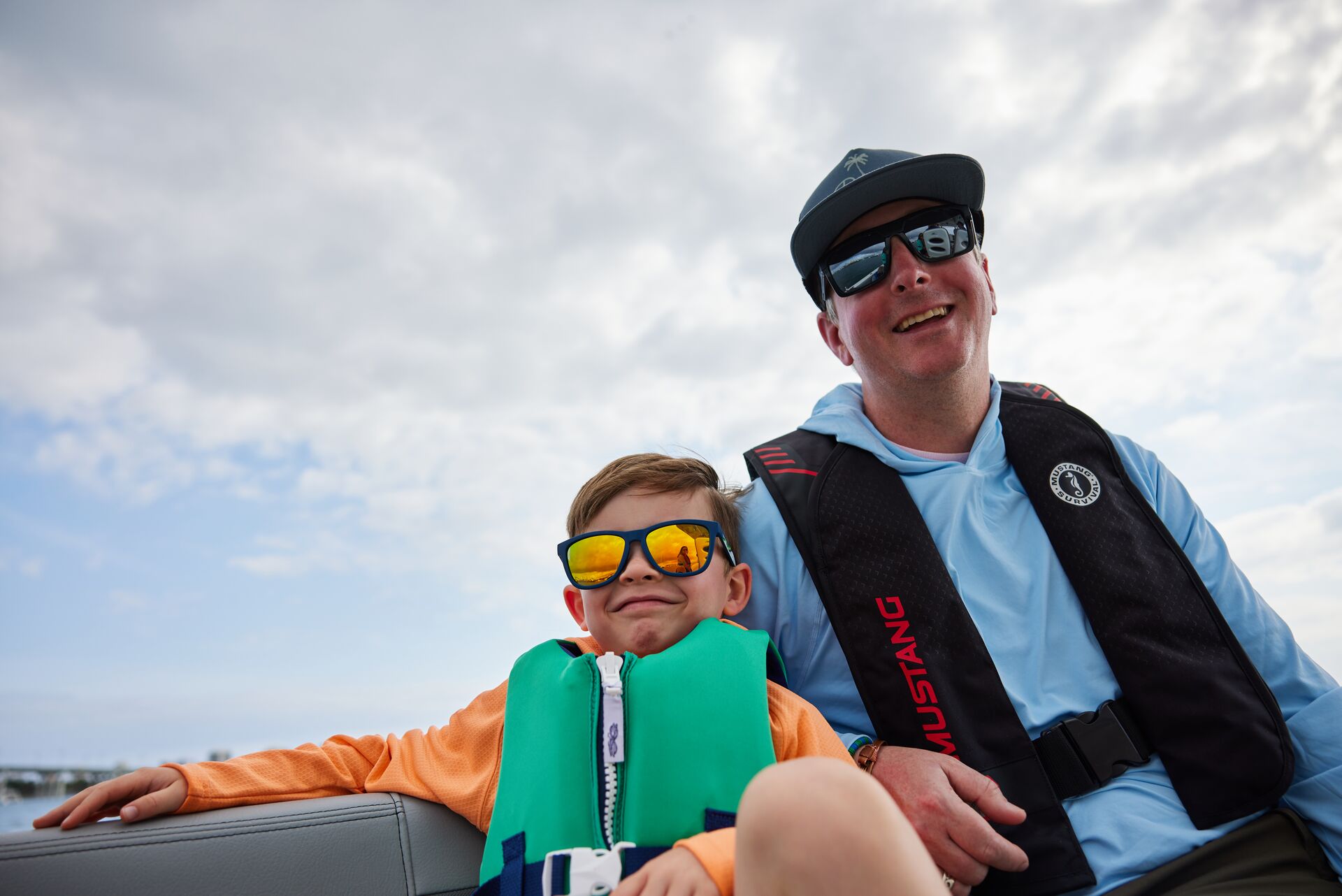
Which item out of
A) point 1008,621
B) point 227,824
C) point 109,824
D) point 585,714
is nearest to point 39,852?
point 109,824

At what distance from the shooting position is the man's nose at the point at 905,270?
256cm

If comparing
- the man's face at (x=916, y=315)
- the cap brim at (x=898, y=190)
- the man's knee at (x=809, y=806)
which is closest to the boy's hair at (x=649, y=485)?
the man's face at (x=916, y=315)

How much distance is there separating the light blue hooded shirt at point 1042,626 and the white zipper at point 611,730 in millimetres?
764

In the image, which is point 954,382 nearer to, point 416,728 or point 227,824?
point 416,728

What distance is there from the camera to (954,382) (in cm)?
261

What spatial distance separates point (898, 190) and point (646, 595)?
151cm

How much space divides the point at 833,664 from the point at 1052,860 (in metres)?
0.73

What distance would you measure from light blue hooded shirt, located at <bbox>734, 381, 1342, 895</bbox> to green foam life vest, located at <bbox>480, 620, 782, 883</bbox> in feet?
1.93

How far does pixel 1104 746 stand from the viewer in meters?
2.15

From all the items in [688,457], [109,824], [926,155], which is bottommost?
[109,824]

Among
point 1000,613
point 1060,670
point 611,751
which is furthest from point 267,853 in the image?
point 1060,670

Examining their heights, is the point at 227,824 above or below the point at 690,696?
below

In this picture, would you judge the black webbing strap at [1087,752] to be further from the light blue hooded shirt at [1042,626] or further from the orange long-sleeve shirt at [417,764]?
the orange long-sleeve shirt at [417,764]

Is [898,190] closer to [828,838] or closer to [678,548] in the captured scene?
[678,548]
